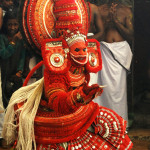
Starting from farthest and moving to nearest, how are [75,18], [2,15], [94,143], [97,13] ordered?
[97,13], [2,15], [94,143], [75,18]

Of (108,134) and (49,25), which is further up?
(49,25)

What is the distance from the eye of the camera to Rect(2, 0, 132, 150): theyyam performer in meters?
1.41

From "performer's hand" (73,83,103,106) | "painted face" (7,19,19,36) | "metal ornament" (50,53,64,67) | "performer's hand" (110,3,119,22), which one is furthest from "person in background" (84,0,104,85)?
"performer's hand" (73,83,103,106)

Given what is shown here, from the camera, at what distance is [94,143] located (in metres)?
1.57

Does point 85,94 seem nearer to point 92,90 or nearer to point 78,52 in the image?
point 92,90

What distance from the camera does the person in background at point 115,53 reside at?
11.4ft

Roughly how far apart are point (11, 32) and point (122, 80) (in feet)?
5.44

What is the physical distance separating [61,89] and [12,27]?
76.2 inches

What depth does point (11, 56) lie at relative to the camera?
3.10 metres

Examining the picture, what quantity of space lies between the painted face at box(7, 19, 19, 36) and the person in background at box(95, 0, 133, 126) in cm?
117

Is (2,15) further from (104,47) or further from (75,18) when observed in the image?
(75,18)

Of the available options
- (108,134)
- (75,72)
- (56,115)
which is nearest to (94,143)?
(108,134)

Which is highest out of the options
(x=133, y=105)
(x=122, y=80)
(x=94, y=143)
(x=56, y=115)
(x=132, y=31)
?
(x=132, y=31)

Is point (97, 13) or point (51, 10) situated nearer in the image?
point (51, 10)
